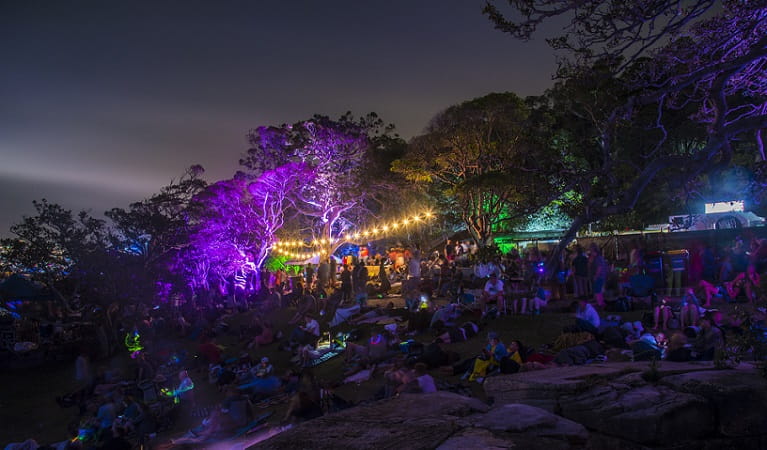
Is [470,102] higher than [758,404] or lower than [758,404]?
higher

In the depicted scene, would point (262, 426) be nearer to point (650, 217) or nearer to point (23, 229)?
point (23, 229)

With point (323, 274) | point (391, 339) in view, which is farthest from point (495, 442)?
point (323, 274)

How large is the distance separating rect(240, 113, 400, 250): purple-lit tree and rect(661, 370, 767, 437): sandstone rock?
22.0 metres

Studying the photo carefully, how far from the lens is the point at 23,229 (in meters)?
17.2

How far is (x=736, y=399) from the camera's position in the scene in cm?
451

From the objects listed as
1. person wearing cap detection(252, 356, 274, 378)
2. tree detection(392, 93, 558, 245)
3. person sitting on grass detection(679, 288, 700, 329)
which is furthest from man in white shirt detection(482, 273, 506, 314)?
tree detection(392, 93, 558, 245)

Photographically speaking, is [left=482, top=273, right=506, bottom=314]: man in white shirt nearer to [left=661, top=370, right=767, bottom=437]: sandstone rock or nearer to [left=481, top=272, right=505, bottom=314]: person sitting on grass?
[left=481, top=272, right=505, bottom=314]: person sitting on grass

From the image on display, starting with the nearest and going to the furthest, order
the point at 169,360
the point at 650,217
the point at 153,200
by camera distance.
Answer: the point at 169,360
the point at 153,200
the point at 650,217

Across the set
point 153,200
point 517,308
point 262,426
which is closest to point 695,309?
point 517,308

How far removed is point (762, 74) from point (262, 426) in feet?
33.7

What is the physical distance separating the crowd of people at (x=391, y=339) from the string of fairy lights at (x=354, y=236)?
695 centimetres

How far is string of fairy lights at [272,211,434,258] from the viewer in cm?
2747

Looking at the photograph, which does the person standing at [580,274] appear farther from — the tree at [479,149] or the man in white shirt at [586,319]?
the tree at [479,149]

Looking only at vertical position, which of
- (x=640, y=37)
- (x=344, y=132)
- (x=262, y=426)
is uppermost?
(x=344, y=132)
